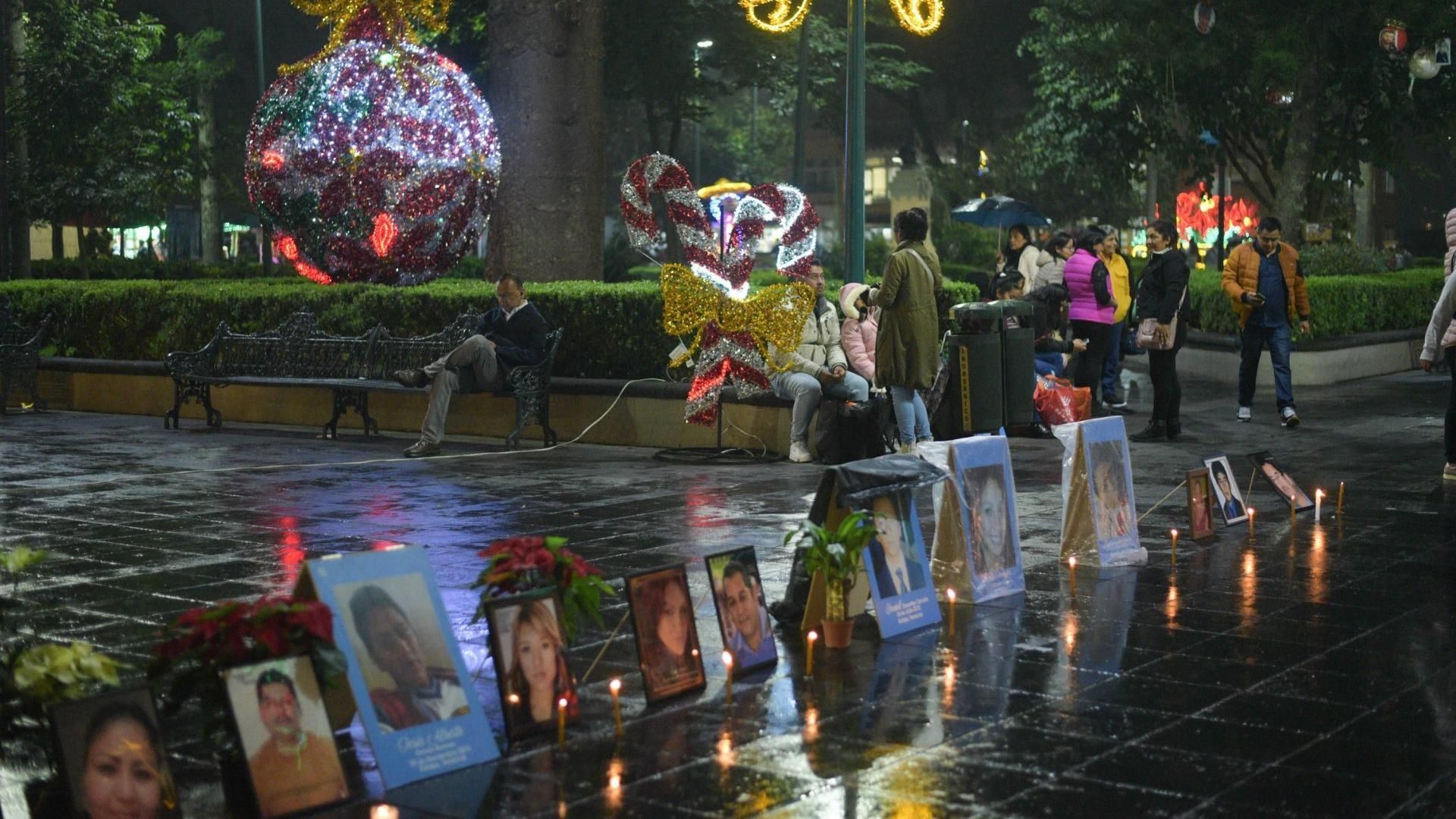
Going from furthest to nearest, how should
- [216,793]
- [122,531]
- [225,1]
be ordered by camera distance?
1. [225,1]
2. [122,531]
3. [216,793]

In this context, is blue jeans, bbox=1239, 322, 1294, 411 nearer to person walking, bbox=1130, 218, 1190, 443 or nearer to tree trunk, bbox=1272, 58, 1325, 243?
person walking, bbox=1130, 218, 1190, 443

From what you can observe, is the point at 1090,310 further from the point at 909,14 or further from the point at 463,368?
the point at 463,368

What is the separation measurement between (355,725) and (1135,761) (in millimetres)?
2550

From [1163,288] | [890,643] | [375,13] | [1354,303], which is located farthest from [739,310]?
[1354,303]

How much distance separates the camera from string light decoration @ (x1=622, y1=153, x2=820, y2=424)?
13.4 meters

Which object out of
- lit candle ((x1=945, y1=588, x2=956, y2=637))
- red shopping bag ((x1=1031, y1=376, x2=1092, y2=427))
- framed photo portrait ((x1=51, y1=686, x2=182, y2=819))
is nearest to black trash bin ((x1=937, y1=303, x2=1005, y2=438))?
red shopping bag ((x1=1031, y1=376, x2=1092, y2=427))

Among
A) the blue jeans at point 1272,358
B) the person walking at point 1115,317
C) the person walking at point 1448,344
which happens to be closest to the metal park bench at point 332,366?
the person walking at point 1115,317

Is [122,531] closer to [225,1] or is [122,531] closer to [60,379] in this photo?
[60,379]

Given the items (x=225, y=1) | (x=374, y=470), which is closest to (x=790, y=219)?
(x=374, y=470)

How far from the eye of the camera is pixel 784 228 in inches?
531

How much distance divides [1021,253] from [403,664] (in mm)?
12506

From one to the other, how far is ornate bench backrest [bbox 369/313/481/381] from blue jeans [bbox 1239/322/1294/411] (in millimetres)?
6925

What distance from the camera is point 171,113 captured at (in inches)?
1303

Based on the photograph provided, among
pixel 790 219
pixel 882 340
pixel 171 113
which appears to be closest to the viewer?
pixel 882 340
